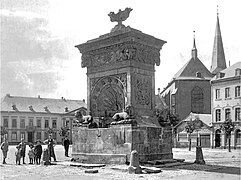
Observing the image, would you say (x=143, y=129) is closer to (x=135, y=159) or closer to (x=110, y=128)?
(x=110, y=128)

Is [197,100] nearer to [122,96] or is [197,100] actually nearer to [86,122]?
[86,122]

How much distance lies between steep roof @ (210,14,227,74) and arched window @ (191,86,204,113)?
11.9 m

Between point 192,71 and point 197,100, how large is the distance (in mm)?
6210

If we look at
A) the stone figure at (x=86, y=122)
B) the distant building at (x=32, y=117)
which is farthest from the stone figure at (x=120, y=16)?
the distant building at (x=32, y=117)

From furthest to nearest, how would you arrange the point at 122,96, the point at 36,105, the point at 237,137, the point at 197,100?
the point at 36,105, the point at 197,100, the point at 237,137, the point at 122,96

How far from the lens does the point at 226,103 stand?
49.9 m

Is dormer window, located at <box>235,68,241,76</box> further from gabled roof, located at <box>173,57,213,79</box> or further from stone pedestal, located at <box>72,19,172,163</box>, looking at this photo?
stone pedestal, located at <box>72,19,172,163</box>

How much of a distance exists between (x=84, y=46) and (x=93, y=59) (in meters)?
0.77

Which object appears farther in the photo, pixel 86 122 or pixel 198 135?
pixel 198 135

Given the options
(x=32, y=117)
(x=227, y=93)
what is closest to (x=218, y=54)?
(x=227, y=93)

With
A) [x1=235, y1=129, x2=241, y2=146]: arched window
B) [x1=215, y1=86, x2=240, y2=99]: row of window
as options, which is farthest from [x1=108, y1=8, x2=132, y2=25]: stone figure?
[x1=235, y1=129, x2=241, y2=146]: arched window

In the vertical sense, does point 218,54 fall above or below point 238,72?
above

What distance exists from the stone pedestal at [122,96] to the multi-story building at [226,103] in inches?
1303

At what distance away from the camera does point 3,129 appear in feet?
222
